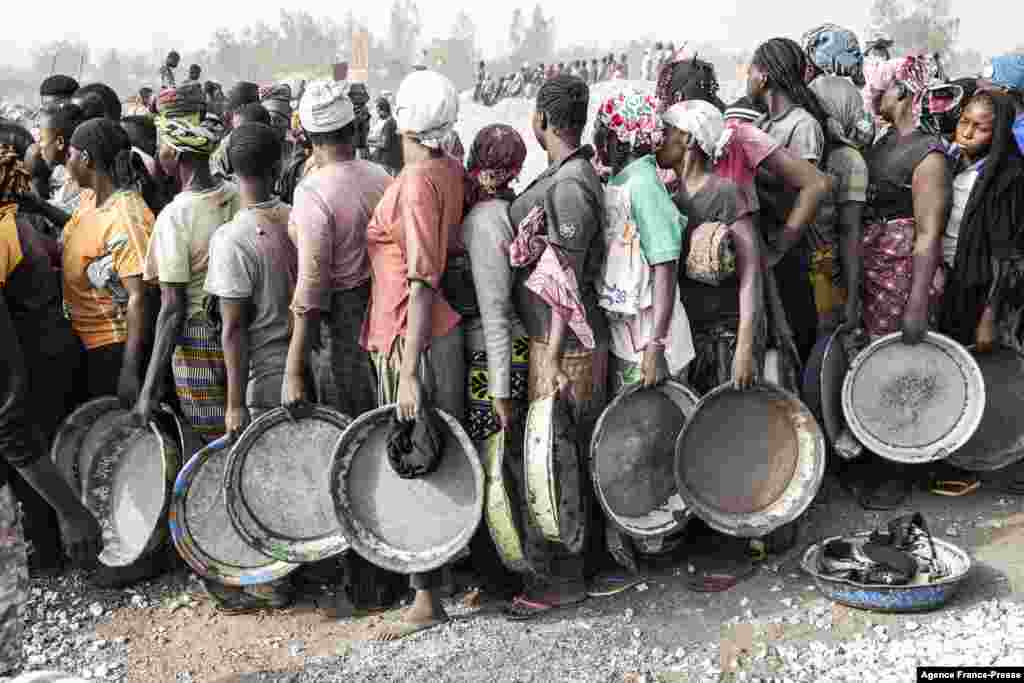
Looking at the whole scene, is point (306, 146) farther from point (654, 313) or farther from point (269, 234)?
point (654, 313)

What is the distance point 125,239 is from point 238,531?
4.93ft

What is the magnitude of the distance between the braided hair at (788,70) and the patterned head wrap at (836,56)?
541 millimetres

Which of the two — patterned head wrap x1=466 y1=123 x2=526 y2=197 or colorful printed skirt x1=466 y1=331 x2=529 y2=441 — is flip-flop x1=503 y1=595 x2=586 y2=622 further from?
patterned head wrap x1=466 y1=123 x2=526 y2=197

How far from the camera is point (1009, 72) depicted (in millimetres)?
5141

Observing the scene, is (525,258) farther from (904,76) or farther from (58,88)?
(58,88)

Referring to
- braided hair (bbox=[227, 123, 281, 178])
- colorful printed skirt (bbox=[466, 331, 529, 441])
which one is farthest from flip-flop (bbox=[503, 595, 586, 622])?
braided hair (bbox=[227, 123, 281, 178])

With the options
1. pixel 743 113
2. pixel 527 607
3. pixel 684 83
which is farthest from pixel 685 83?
pixel 527 607

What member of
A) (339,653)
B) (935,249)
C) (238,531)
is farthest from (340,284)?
(935,249)

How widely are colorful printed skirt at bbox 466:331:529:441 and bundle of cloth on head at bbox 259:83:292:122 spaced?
4590 millimetres

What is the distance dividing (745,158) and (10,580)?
3.35 meters

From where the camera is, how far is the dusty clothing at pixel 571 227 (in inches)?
156

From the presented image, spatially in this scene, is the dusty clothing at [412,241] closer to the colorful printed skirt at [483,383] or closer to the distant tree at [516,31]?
the colorful printed skirt at [483,383]

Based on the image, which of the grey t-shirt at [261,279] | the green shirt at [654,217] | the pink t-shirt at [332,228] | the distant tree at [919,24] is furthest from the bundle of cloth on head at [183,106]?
the distant tree at [919,24]

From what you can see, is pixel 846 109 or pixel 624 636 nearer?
pixel 624 636
